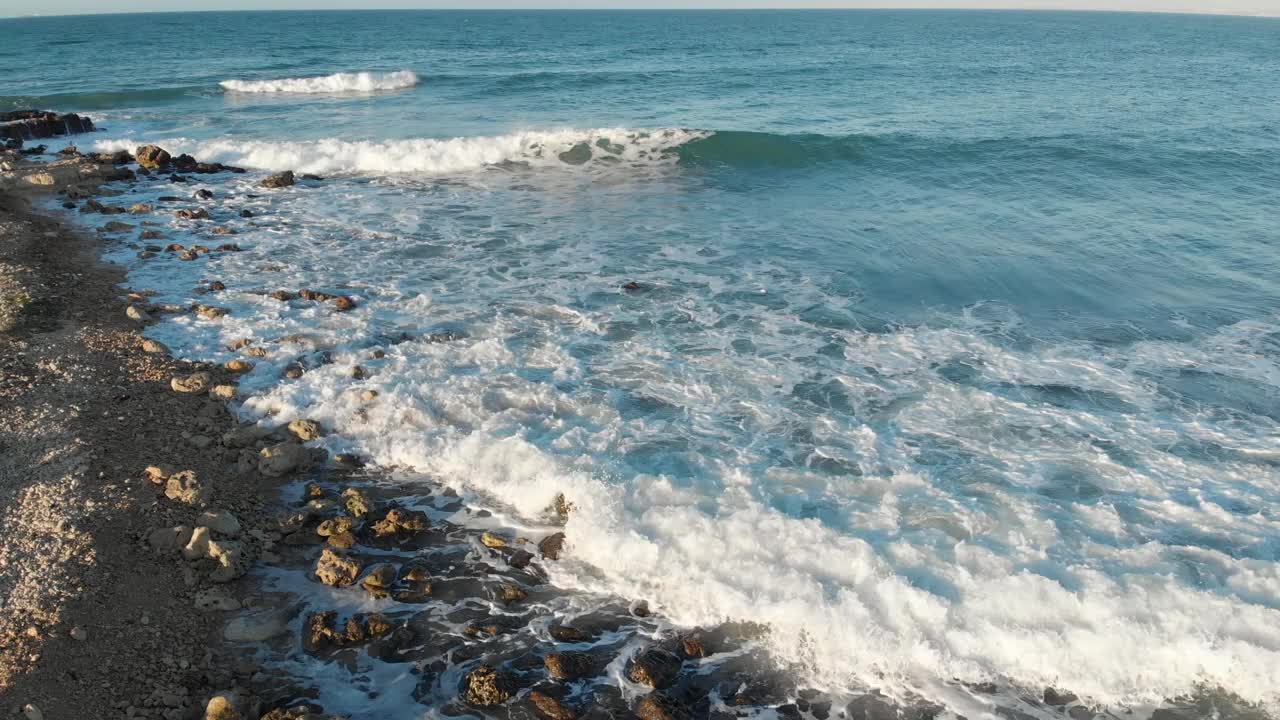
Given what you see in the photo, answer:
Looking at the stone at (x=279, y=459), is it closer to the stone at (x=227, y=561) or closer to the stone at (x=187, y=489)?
the stone at (x=187, y=489)

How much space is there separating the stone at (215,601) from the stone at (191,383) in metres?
3.74

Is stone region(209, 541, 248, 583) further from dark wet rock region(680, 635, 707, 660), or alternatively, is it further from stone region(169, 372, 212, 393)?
dark wet rock region(680, 635, 707, 660)

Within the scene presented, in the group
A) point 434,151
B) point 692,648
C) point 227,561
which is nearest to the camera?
point 692,648

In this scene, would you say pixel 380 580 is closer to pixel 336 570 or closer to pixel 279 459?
pixel 336 570

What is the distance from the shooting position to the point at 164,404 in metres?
8.74

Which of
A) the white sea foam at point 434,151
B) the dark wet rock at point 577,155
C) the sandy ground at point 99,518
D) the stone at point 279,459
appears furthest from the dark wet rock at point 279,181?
the stone at point 279,459

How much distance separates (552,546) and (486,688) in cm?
165

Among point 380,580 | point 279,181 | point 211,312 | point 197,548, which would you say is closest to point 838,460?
point 380,580

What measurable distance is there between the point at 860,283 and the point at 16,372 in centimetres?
1182

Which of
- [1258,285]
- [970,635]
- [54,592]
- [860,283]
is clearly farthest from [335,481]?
[1258,285]

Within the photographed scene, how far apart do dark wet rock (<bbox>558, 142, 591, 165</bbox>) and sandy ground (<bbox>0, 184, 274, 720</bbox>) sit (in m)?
14.2

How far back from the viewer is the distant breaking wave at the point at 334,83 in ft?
132

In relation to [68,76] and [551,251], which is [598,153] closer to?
[551,251]

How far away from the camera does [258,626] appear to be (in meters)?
5.87
